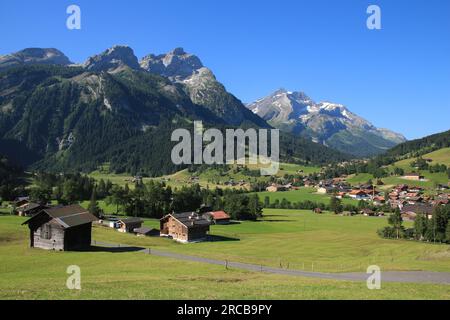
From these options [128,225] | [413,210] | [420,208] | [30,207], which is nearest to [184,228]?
[128,225]

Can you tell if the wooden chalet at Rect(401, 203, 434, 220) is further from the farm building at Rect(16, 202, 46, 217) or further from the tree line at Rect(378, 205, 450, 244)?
the farm building at Rect(16, 202, 46, 217)

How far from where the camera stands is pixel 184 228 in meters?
95.1

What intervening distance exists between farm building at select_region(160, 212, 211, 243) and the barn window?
33.5 m

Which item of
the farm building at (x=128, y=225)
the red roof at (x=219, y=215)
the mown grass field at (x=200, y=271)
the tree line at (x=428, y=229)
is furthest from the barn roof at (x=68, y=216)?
the tree line at (x=428, y=229)

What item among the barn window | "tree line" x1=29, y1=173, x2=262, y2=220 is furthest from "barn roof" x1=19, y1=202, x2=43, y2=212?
the barn window

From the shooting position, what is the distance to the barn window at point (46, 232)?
66625 mm

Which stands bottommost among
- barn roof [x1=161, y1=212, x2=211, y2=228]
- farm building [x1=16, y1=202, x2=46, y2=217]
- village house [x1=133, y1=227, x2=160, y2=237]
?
village house [x1=133, y1=227, x2=160, y2=237]

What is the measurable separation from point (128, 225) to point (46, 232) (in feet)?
108

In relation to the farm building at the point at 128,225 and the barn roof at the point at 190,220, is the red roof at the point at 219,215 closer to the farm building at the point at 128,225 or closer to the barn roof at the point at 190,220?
the barn roof at the point at 190,220

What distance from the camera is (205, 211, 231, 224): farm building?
12632 cm

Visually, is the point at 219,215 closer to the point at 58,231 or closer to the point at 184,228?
the point at 184,228

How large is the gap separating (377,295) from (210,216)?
324 ft

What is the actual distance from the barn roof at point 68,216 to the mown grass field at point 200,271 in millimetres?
5370
